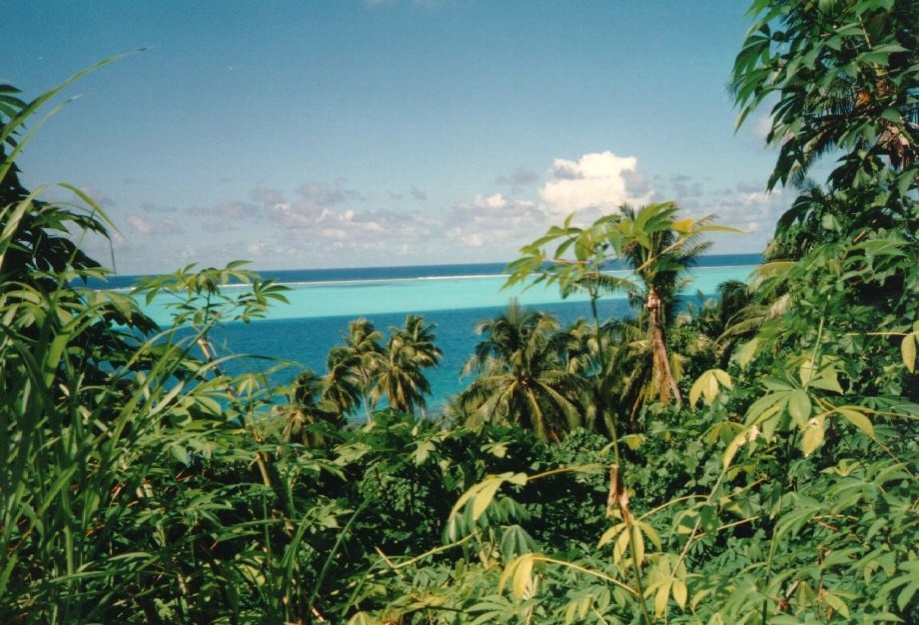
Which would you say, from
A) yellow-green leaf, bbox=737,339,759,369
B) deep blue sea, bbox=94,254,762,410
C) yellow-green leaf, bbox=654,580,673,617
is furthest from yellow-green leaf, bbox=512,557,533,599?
deep blue sea, bbox=94,254,762,410

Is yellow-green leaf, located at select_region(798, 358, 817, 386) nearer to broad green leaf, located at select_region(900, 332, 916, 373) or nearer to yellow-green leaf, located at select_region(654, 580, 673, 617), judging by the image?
broad green leaf, located at select_region(900, 332, 916, 373)

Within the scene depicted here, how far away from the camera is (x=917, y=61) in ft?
4.72

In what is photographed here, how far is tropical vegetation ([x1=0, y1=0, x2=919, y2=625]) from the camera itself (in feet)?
3.02

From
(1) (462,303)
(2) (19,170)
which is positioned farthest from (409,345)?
(1) (462,303)

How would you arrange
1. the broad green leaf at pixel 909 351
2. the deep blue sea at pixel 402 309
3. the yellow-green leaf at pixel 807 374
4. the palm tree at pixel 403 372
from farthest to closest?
the deep blue sea at pixel 402 309, the palm tree at pixel 403 372, the broad green leaf at pixel 909 351, the yellow-green leaf at pixel 807 374

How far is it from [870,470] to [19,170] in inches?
103

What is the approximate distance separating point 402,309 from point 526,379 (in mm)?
117289

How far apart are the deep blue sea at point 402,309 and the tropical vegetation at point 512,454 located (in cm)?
3177

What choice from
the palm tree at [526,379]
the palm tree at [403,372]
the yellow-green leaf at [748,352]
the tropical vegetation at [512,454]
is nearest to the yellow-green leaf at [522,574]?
the tropical vegetation at [512,454]

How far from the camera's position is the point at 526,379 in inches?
922

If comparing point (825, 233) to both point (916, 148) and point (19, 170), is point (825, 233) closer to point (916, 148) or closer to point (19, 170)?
point (916, 148)

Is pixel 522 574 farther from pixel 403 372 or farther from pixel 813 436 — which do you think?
pixel 403 372

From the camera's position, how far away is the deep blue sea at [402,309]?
72.2 metres

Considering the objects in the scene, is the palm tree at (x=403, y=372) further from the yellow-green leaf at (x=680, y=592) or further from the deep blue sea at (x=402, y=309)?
the yellow-green leaf at (x=680, y=592)
